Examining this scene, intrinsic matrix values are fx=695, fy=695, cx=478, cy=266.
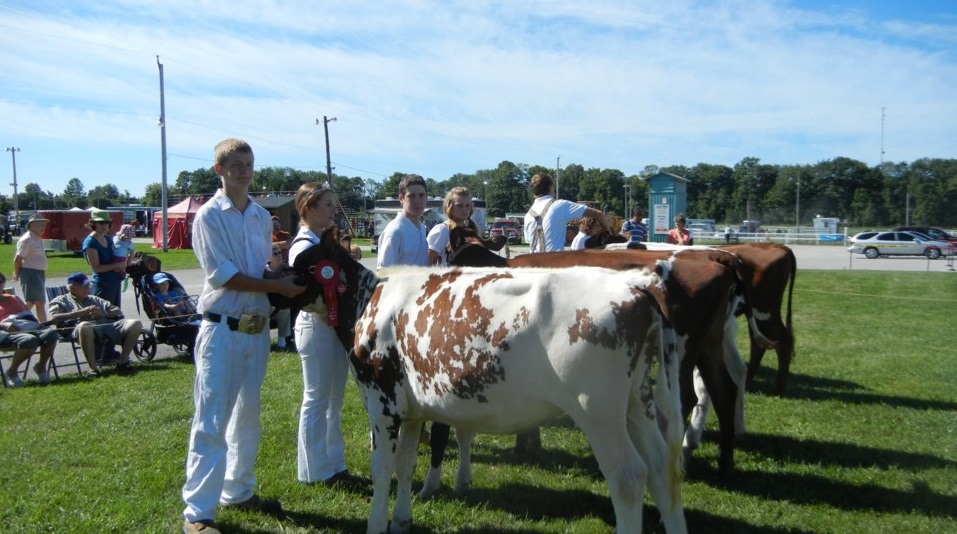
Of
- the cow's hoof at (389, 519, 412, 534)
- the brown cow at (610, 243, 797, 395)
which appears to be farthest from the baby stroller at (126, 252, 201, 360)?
the brown cow at (610, 243, 797, 395)

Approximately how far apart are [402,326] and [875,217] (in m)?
49.3

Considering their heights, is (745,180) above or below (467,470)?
above

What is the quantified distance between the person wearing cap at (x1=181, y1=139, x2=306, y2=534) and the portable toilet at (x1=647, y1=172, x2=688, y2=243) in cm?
2348

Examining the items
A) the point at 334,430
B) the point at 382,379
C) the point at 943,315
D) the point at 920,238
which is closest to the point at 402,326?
the point at 382,379

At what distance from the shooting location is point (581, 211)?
8141mm

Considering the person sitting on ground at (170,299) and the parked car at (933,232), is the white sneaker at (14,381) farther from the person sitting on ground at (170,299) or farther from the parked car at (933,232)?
the parked car at (933,232)

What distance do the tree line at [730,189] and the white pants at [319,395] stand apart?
3185 cm

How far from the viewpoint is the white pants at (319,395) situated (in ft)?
16.7

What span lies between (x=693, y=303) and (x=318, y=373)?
9.37ft

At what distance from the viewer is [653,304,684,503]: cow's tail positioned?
402 cm

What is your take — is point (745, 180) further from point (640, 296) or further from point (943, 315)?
point (640, 296)

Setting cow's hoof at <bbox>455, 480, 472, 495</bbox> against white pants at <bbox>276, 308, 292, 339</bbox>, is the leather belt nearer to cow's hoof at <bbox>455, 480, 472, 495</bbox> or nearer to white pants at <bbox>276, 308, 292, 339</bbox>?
cow's hoof at <bbox>455, 480, 472, 495</bbox>

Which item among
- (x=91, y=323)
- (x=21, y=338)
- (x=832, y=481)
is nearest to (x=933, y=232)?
(x=832, y=481)

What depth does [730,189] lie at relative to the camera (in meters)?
86.8
